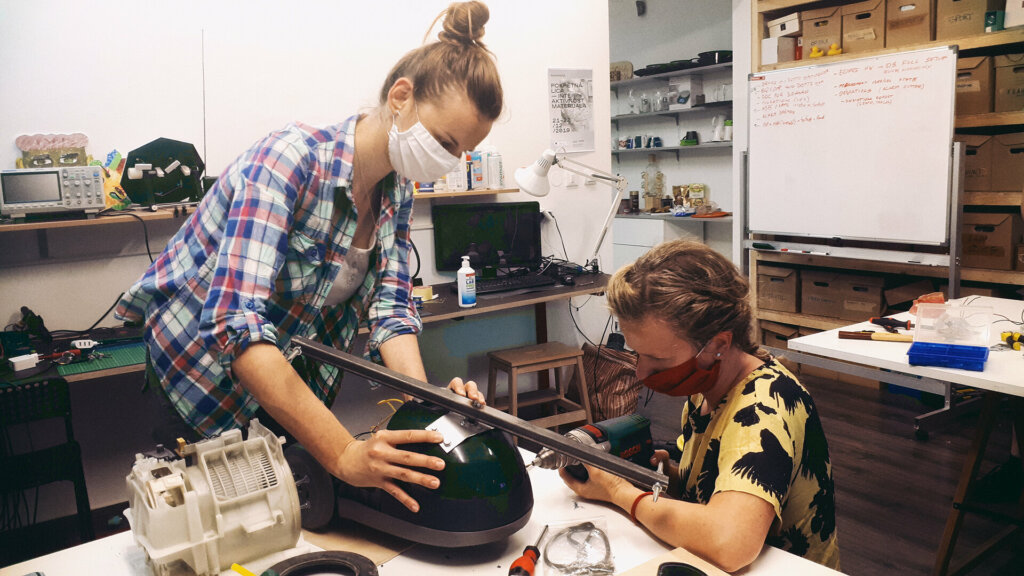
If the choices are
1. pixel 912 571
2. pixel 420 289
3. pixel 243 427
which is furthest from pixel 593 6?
pixel 243 427

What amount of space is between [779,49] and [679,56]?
1.99m

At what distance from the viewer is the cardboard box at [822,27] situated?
4207mm

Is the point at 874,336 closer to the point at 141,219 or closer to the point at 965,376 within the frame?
the point at 965,376

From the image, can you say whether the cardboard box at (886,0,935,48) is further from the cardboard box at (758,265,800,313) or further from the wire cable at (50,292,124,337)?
→ the wire cable at (50,292,124,337)

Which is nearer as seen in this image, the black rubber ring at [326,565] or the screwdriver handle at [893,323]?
the black rubber ring at [326,565]

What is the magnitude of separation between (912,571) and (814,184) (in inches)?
94.9

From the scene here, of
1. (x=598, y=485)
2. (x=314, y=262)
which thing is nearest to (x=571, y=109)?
(x=314, y=262)

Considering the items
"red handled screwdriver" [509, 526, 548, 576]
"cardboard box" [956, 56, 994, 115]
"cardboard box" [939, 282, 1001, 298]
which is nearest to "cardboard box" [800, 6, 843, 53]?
"cardboard box" [956, 56, 994, 115]

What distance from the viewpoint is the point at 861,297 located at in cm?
410

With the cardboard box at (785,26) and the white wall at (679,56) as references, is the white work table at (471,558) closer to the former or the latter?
the cardboard box at (785,26)

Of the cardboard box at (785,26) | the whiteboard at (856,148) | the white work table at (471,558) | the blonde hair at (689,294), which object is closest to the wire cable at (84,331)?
the white work table at (471,558)

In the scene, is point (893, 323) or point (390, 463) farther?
point (893, 323)

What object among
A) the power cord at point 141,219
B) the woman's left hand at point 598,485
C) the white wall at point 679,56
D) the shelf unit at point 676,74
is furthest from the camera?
the white wall at point 679,56

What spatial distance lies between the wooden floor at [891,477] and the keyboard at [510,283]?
962mm
